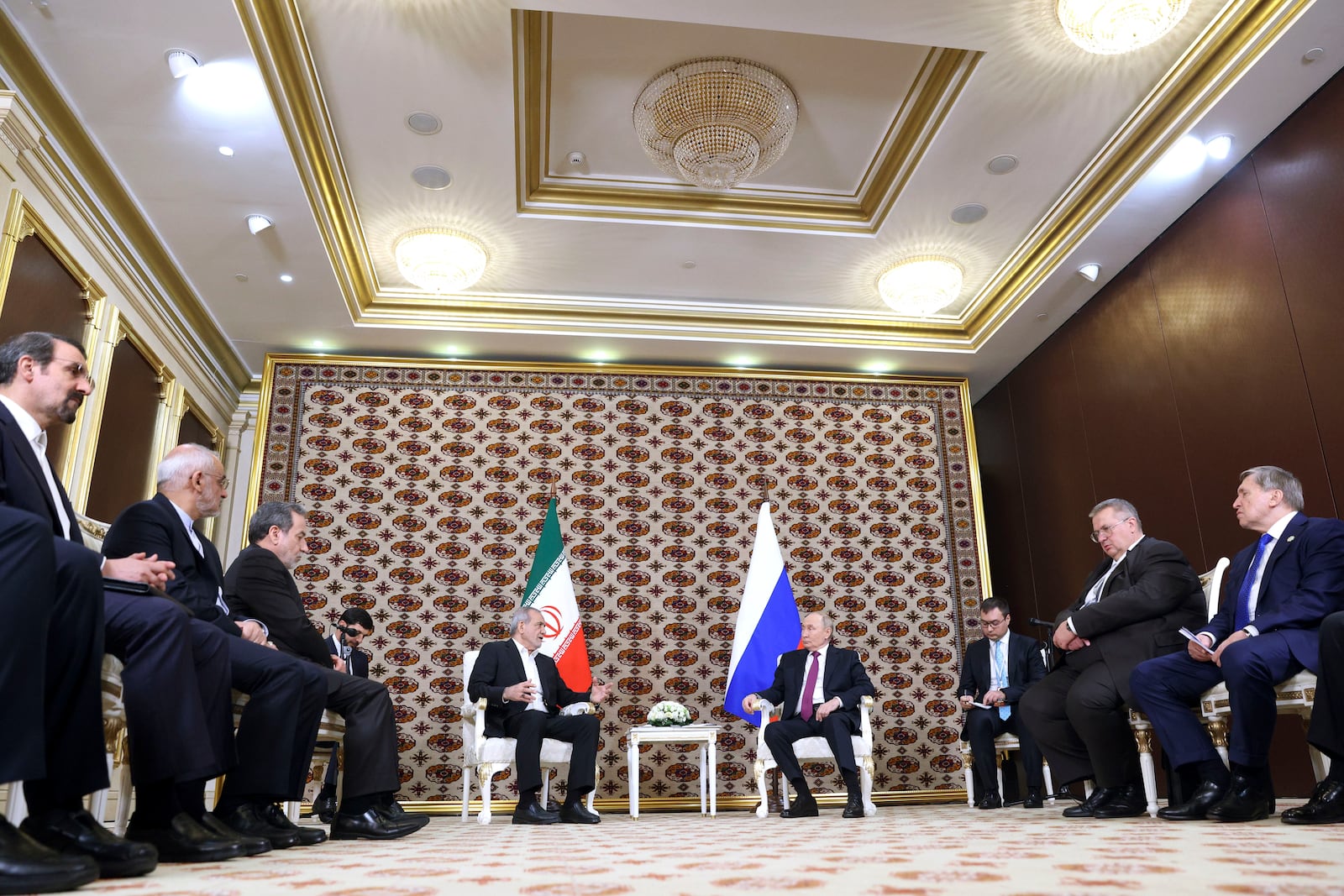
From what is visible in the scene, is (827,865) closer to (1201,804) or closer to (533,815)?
(1201,804)

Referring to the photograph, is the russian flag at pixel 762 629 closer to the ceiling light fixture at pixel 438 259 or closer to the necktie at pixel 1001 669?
the necktie at pixel 1001 669

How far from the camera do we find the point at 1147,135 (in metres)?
5.99

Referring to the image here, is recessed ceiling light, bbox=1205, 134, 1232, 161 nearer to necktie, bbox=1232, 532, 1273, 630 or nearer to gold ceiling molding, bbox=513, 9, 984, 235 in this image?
gold ceiling molding, bbox=513, 9, 984, 235

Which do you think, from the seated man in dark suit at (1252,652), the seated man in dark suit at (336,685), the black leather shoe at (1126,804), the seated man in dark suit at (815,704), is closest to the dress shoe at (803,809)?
the seated man in dark suit at (815,704)

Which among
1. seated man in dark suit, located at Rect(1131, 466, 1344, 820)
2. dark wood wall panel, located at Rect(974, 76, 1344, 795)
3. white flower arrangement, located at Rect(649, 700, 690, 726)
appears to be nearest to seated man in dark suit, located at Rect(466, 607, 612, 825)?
white flower arrangement, located at Rect(649, 700, 690, 726)

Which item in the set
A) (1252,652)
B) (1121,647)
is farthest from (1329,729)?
(1121,647)

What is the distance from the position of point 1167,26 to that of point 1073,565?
14.2ft

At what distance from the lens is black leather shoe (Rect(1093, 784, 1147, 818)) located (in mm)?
4168

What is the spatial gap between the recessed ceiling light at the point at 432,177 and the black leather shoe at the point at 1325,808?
5.70 metres

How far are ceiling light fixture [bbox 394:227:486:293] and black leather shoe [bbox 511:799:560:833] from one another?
151 inches

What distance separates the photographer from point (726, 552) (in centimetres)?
813

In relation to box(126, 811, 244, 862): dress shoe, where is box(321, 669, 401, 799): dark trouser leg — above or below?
above

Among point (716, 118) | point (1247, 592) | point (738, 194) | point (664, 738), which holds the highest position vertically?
point (738, 194)

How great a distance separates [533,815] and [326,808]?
145 cm
